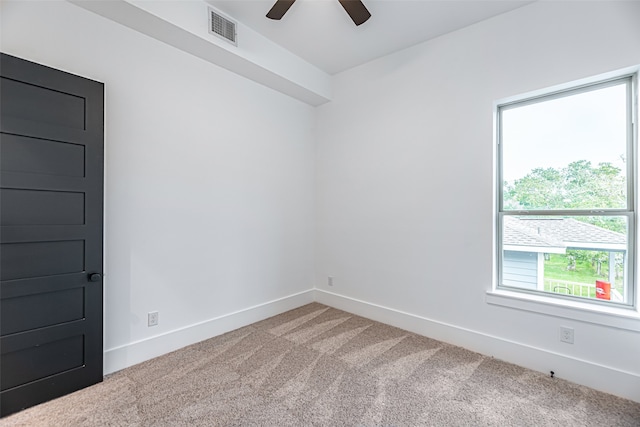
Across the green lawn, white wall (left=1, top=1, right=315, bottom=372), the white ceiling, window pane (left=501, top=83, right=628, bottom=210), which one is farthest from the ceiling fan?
Answer: the green lawn

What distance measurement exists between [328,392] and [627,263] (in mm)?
2403

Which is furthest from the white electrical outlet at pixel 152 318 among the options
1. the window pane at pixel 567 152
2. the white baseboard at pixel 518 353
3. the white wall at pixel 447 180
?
the window pane at pixel 567 152

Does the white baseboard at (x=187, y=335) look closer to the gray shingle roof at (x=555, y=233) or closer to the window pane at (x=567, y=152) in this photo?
the gray shingle roof at (x=555, y=233)

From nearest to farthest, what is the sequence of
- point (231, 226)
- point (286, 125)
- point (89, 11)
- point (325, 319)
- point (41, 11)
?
point (41, 11), point (89, 11), point (231, 226), point (325, 319), point (286, 125)

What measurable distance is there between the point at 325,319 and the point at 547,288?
2183mm

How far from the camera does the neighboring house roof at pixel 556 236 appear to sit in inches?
85.4

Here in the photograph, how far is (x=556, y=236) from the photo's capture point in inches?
93.3

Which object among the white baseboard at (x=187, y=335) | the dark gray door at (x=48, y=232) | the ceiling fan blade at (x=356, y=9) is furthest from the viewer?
the white baseboard at (x=187, y=335)

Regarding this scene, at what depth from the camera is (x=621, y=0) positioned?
6.58ft

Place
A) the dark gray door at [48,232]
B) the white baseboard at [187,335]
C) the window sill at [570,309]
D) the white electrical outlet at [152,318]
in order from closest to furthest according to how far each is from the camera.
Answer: the dark gray door at [48,232], the window sill at [570,309], the white baseboard at [187,335], the white electrical outlet at [152,318]

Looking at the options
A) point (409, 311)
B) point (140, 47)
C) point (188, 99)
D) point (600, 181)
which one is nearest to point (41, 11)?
point (140, 47)

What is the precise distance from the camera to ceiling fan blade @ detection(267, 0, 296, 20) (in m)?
2.10

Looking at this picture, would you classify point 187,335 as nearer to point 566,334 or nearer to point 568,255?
point 566,334

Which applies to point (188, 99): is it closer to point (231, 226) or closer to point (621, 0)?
point (231, 226)
